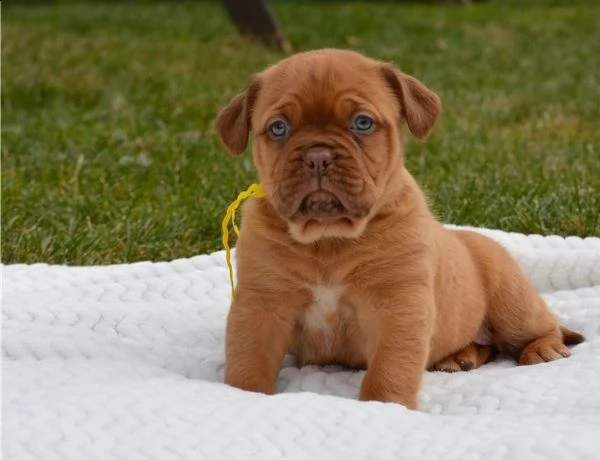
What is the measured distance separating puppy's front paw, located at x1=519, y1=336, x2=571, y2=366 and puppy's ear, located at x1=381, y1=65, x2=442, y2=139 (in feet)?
2.86

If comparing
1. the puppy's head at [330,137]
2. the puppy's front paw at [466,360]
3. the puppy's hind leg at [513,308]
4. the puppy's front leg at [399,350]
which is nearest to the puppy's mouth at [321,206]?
the puppy's head at [330,137]

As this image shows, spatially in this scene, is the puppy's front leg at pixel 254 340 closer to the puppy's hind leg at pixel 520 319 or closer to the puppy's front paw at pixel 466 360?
the puppy's front paw at pixel 466 360

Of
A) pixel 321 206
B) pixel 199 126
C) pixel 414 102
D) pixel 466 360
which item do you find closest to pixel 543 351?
pixel 466 360

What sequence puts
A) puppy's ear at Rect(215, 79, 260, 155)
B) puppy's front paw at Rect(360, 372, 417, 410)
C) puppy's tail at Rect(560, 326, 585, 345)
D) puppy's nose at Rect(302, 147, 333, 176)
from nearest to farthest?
puppy's nose at Rect(302, 147, 333, 176), puppy's front paw at Rect(360, 372, 417, 410), puppy's ear at Rect(215, 79, 260, 155), puppy's tail at Rect(560, 326, 585, 345)

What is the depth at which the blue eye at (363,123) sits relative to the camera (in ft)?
10.2

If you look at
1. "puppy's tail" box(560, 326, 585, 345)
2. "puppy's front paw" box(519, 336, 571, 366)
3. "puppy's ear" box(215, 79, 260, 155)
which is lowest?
"puppy's tail" box(560, 326, 585, 345)

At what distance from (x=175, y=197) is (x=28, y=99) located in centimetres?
305

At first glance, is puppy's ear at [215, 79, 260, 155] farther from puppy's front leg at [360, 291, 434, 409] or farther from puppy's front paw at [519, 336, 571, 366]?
puppy's front paw at [519, 336, 571, 366]

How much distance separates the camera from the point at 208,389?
310 centimetres

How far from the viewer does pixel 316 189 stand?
10.0 feet

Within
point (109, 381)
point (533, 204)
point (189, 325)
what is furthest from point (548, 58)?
point (109, 381)

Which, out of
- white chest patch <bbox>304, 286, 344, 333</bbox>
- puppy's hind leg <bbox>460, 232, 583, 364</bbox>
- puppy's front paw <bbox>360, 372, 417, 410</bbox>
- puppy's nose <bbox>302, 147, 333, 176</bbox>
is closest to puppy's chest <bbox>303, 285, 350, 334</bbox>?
white chest patch <bbox>304, 286, 344, 333</bbox>

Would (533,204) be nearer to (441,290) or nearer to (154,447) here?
(441,290)

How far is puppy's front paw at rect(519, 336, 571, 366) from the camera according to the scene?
12.1ft
